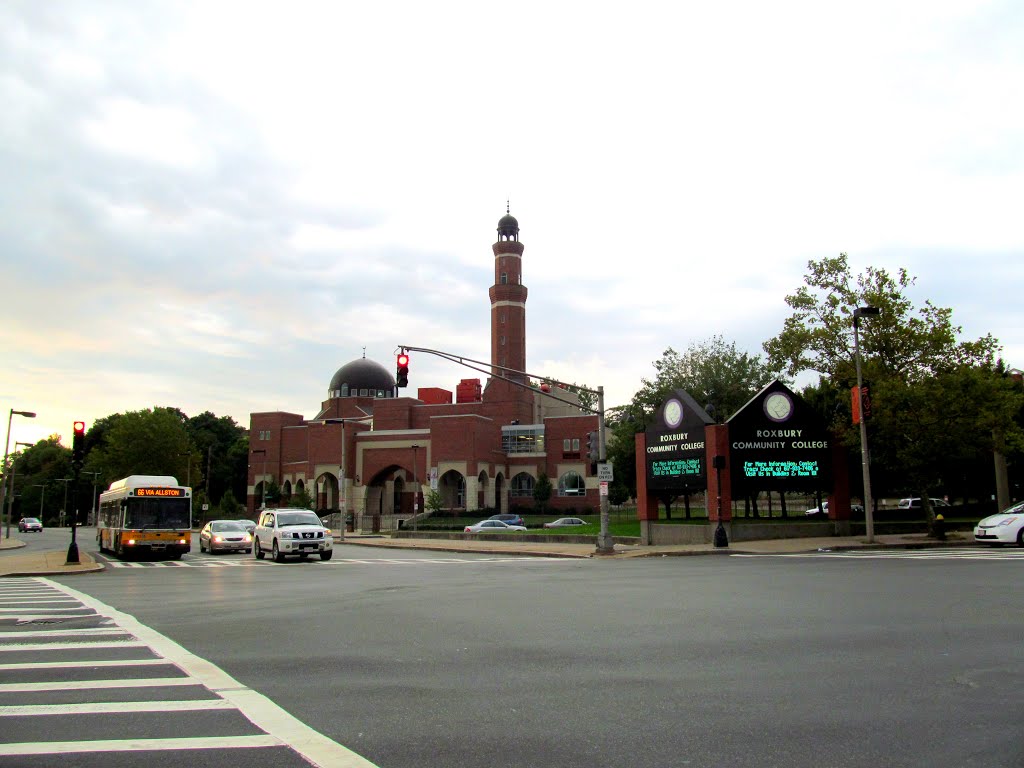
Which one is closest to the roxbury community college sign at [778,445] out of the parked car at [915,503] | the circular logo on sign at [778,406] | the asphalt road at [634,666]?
the circular logo on sign at [778,406]

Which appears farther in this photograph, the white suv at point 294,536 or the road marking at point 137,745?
the white suv at point 294,536

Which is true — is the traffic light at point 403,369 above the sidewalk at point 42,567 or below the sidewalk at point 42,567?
above

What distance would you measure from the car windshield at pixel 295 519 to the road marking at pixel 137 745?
2374cm

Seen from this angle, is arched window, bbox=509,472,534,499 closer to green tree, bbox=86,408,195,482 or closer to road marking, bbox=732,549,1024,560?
green tree, bbox=86,408,195,482

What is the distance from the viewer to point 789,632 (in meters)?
10.1

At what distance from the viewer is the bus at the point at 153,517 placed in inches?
1214

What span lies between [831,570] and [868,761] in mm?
14327

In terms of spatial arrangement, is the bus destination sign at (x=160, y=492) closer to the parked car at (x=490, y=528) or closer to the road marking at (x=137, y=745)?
the parked car at (x=490, y=528)

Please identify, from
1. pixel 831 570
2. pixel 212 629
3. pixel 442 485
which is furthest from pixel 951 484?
pixel 212 629

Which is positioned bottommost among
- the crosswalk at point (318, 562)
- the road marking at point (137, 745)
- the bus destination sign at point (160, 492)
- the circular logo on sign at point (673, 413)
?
the crosswalk at point (318, 562)

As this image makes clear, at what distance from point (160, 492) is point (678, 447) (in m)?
20.3

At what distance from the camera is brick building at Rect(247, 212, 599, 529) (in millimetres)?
80062

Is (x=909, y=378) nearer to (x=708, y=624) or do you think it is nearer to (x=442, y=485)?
(x=708, y=624)

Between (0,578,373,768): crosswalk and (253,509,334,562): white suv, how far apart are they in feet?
56.5
